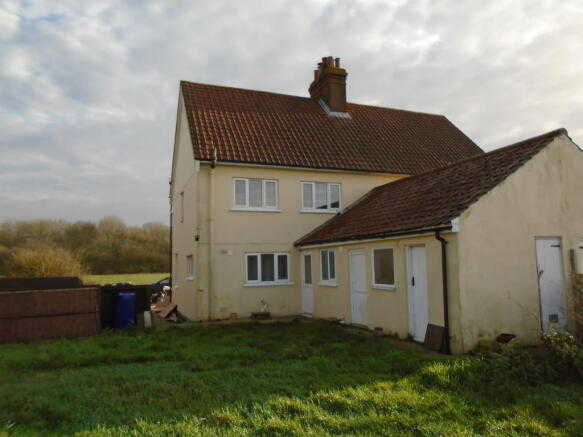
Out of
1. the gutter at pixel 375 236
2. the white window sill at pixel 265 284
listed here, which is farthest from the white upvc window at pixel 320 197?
the white window sill at pixel 265 284

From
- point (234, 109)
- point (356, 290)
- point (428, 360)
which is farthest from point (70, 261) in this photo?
point (428, 360)

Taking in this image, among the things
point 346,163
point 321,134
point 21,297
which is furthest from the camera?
point 321,134

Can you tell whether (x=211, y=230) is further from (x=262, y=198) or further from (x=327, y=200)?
(x=327, y=200)

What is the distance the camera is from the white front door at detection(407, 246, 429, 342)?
10.9 metres

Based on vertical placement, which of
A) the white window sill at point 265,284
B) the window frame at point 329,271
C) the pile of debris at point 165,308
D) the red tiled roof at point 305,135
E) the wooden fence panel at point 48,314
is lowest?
the pile of debris at point 165,308

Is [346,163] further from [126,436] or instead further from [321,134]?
[126,436]

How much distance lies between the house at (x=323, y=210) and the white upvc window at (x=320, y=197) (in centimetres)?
4

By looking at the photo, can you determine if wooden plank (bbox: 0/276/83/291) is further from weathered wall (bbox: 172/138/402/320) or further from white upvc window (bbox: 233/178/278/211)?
white upvc window (bbox: 233/178/278/211)

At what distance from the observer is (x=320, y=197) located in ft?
59.1

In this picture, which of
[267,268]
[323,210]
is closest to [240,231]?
[267,268]

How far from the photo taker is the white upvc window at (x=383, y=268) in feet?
40.0

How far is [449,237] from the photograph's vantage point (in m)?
10.1

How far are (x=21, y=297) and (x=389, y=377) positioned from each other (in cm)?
1073

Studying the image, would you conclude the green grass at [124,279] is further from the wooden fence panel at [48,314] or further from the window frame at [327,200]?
the window frame at [327,200]
